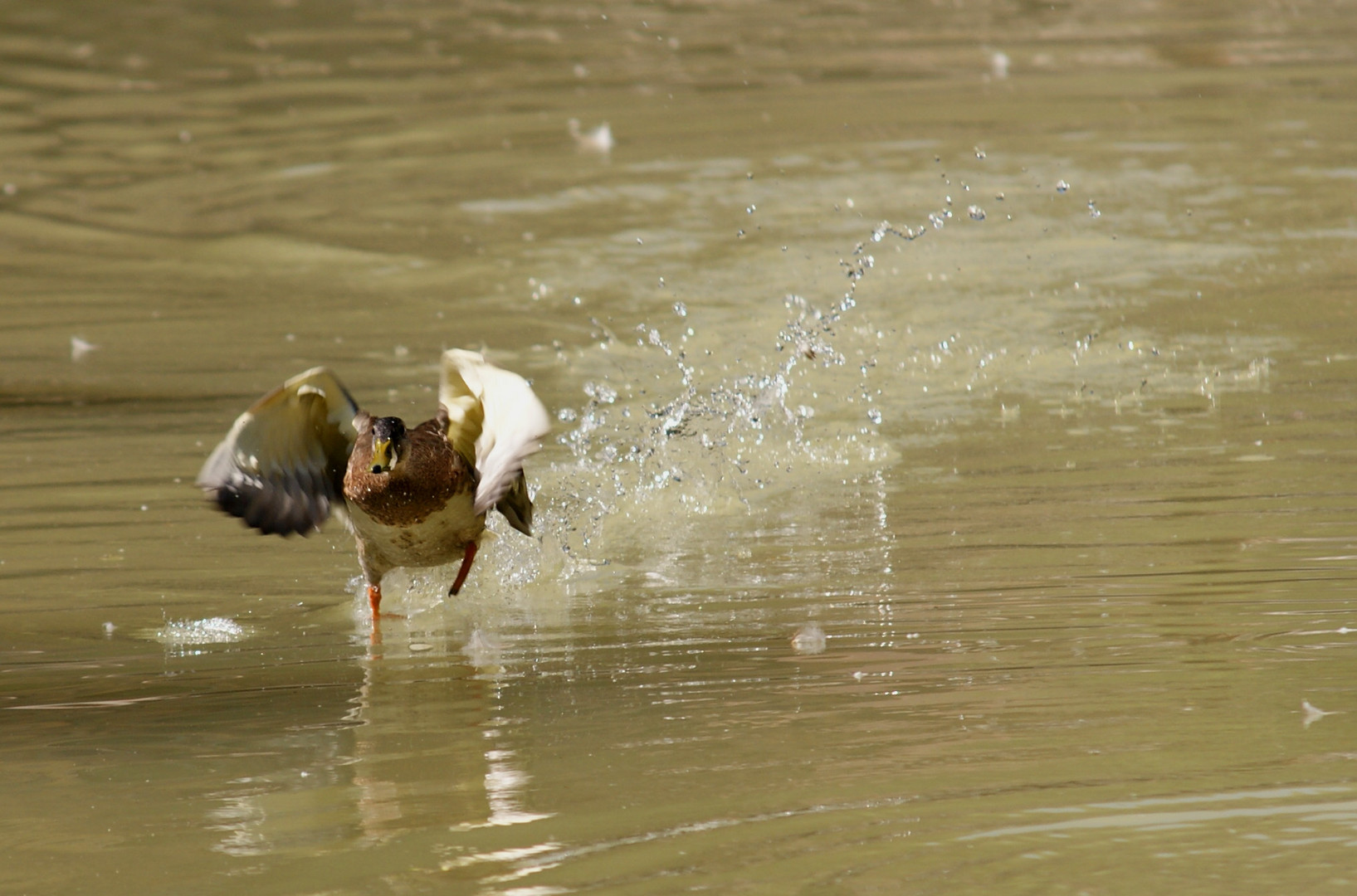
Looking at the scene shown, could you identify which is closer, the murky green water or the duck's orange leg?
the murky green water

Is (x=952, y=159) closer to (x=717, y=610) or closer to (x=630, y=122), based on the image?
(x=630, y=122)

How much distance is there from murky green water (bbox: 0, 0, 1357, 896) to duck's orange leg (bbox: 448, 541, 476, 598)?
3.4 inches

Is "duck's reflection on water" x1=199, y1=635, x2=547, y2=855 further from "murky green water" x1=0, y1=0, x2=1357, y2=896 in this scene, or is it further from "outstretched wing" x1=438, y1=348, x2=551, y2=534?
"outstretched wing" x1=438, y1=348, x2=551, y2=534

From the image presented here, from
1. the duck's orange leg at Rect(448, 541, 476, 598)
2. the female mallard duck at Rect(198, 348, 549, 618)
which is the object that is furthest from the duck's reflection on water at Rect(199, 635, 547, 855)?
the duck's orange leg at Rect(448, 541, 476, 598)

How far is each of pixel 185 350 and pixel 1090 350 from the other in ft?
13.5

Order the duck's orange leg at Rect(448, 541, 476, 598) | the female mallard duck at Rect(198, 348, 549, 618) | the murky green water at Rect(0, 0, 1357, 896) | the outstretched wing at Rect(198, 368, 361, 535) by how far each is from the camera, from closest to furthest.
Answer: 1. the murky green water at Rect(0, 0, 1357, 896)
2. the female mallard duck at Rect(198, 348, 549, 618)
3. the outstretched wing at Rect(198, 368, 361, 535)
4. the duck's orange leg at Rect(448, 541, 476, 598)

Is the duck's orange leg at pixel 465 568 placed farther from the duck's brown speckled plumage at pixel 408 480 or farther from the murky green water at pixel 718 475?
the duck's brown speckled plumage at pixel 408 480

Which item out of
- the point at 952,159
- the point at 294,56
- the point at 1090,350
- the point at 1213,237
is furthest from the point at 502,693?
the point at 294,56

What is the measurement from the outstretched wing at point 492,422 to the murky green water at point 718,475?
418 mm

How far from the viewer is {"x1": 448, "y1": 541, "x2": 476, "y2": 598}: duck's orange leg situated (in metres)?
5.64

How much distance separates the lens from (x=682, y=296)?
9.41 m

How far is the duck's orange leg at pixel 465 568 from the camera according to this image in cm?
564

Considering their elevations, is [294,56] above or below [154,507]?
above

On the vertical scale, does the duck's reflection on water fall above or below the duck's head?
below
